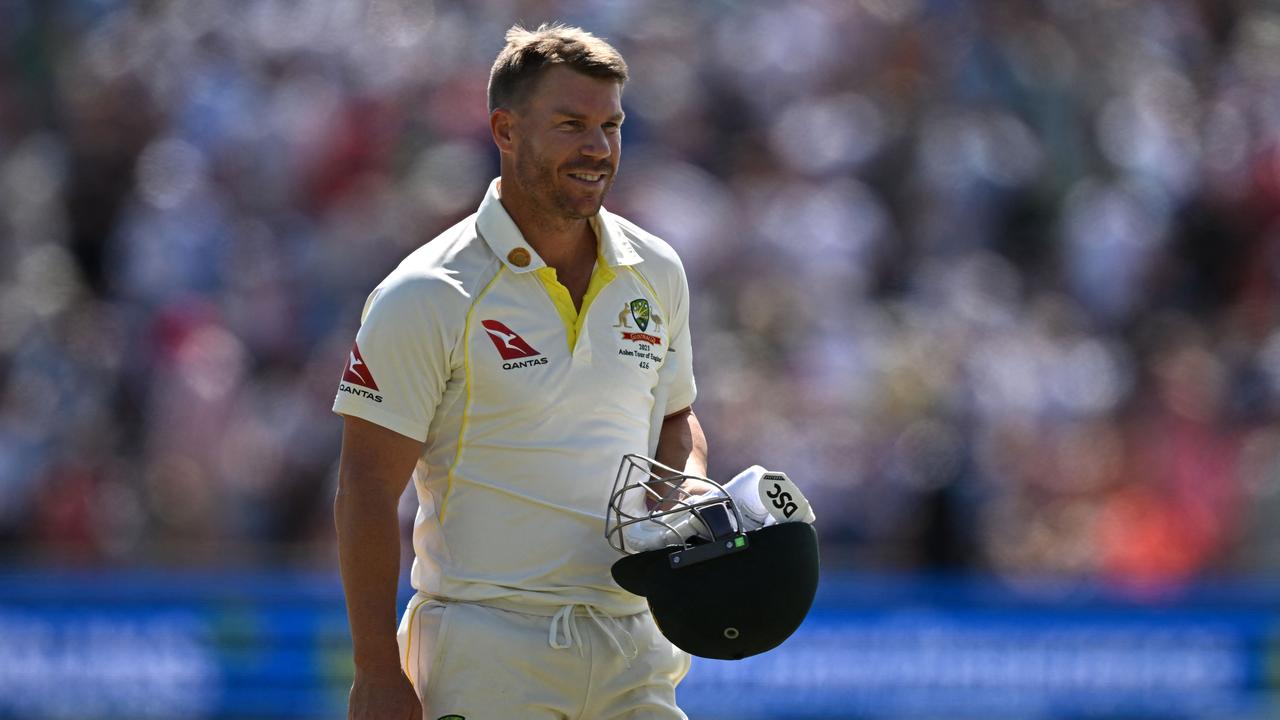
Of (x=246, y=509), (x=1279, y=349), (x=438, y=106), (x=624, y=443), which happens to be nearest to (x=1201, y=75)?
(x=1279, y=349)

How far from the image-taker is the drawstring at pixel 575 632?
421 centimetres

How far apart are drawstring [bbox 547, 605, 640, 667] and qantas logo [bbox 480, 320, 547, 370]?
55 cm

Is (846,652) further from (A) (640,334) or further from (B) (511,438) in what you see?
(B) (511,438)

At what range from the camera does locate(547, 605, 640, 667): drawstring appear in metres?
4.21

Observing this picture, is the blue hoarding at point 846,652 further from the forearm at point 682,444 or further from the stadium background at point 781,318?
the forearm at point 682,444

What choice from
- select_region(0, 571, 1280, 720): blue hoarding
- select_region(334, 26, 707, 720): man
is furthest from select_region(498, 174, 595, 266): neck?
select_region(0, 571, 1280, 720): blue hoarding

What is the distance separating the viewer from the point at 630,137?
40.5ft

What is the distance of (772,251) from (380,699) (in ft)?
25.9

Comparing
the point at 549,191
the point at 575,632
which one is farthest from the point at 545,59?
the point at 575,632

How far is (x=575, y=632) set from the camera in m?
4.25

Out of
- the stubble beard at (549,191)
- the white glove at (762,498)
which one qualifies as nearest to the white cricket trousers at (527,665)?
the white glove at (762,498)

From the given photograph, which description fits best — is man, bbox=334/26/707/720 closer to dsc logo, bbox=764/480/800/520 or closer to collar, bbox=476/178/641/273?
collar, bbox=476/178/641/273

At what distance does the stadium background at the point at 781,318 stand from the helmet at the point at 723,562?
5733mm

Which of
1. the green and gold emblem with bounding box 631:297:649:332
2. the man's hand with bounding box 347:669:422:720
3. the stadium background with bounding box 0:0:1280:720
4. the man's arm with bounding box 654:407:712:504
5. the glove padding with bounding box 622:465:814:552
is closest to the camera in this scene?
the man's hand with bounding box 347:669:422:720
